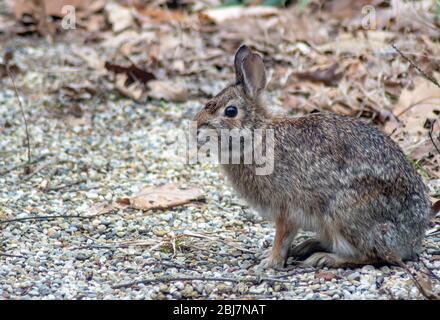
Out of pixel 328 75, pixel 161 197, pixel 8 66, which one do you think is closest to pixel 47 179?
pixel 161 197

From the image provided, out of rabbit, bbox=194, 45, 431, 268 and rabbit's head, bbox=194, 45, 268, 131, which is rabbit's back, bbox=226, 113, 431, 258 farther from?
rabbit's head, bbox=194, 45, 268, 131

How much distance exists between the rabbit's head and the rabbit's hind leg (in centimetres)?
66

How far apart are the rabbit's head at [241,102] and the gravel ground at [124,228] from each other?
823 mm

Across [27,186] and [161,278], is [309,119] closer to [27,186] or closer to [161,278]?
→ [161,278]

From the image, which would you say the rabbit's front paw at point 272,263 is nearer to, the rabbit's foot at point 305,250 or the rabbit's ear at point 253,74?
the rabbit's foot at point 305,250

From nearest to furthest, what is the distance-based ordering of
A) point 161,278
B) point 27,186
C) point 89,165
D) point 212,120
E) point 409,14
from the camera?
point 161,278 → point 212,120 → point 27,186 → point 89,165 → point 409,14

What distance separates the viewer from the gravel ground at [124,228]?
5.15 m

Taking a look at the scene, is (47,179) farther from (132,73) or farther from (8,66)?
(8,66)

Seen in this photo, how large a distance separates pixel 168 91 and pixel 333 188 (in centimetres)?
376

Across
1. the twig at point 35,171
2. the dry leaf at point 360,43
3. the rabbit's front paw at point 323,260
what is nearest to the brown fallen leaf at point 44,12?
the dry leaf at point 360,43

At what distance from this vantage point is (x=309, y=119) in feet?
19.0
